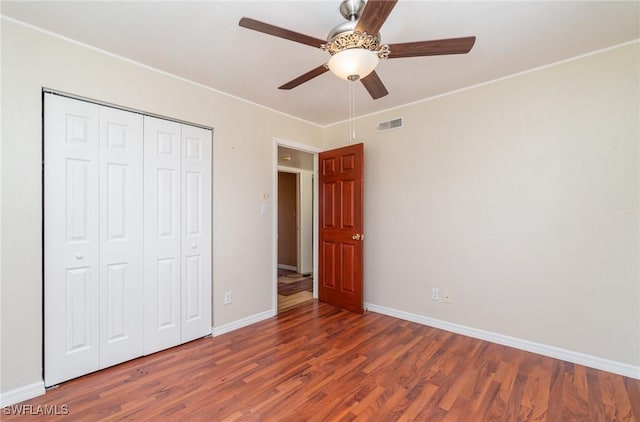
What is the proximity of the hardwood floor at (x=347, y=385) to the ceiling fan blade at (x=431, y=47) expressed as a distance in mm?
2196

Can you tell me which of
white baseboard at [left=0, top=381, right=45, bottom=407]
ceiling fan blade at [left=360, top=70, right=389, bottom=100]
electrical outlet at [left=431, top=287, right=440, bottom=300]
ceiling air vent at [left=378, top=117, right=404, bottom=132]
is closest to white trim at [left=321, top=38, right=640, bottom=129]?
ceiling air vent at [left=378, top=117, right=404, bottom=132]

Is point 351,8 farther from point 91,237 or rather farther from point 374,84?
point 91,237

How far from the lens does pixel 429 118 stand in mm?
3176

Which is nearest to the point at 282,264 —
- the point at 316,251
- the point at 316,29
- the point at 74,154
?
the point at 316,251

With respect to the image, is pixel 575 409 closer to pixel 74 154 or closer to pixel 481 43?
pixel 481 43

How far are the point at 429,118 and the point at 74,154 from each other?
3250 mm

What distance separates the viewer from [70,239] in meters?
2.11

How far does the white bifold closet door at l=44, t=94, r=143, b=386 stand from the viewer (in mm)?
2037

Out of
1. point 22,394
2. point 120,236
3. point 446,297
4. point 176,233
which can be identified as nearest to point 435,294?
point 446,297

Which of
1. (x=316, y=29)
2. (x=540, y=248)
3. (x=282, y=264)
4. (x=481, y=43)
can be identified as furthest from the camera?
(x=282, y=264)

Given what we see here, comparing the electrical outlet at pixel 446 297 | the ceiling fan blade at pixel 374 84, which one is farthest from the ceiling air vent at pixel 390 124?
the electrical outlet at pixel 446 297

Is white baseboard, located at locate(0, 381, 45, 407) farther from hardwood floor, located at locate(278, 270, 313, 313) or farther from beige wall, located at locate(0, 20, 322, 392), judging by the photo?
hardwood floor, located at locate(278, 270, 313, 313)

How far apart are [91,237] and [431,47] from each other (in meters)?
2.70

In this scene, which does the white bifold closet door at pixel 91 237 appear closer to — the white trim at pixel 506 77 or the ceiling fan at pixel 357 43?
the ceiling fan at pixel 357 43
